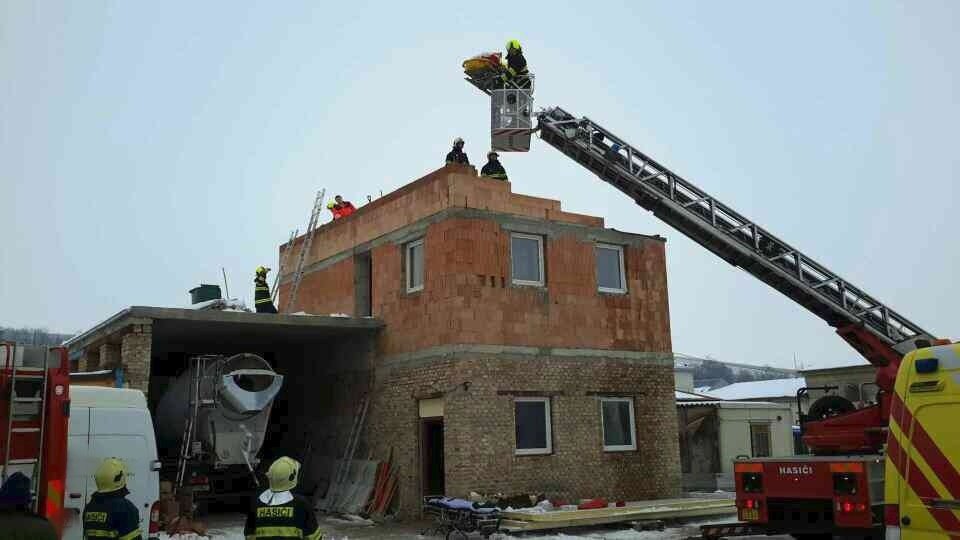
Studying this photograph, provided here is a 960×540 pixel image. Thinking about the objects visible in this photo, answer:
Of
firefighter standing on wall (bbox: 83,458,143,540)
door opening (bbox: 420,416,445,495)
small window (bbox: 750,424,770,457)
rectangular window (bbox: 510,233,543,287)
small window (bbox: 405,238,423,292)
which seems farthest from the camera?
small window (bbox: 750,424,770,457)

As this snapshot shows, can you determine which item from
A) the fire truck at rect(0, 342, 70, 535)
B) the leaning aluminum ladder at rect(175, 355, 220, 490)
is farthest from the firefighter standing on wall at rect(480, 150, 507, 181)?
A: the fire truck at rect(0, 342, 70, 535)

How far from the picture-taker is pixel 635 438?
17.9 metres

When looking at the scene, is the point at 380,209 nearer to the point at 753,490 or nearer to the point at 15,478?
the point at 753,490

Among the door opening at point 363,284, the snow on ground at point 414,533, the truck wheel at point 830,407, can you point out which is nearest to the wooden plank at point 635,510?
the snow on ground at point 414,533

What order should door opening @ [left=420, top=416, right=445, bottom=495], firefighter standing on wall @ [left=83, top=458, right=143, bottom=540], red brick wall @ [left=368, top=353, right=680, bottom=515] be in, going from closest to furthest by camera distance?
firefighter standing on wall @ [left=83, top=458, right=143, bottom=540]
red brick wall @ [left=368, top=353, right=680, bottom=515]
door opening @ [left=420, top=416, right=445, bottom=495]

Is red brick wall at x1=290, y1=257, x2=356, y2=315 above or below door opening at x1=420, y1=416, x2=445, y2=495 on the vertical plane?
above

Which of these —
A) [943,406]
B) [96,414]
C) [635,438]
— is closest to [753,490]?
[943,406]

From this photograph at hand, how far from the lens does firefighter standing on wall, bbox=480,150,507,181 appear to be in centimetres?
1750

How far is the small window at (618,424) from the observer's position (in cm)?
1761

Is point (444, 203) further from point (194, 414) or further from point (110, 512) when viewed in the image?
point (110, 512)

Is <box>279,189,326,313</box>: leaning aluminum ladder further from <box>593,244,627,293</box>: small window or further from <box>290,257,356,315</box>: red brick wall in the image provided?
<box>593,244,627,293</box>: small window

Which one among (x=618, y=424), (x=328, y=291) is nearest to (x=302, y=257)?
(x=328, y=291)

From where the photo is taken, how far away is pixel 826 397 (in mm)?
13031

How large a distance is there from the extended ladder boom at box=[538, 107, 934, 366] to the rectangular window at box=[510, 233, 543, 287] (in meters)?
1.89
